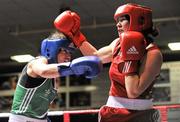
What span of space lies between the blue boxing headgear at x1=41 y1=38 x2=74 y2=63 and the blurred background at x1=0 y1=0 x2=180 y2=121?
13.4ft

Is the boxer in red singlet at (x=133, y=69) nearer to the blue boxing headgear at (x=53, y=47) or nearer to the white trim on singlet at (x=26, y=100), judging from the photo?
the blue boxing headgear at (x=53, y=47)

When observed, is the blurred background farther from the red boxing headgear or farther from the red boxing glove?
the red boxing headgear

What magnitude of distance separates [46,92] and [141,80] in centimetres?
85

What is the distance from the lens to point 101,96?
36.2ft

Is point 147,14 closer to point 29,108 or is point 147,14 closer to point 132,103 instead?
point 132,103

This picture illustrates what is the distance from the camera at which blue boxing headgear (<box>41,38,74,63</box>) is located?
2627 millimetres

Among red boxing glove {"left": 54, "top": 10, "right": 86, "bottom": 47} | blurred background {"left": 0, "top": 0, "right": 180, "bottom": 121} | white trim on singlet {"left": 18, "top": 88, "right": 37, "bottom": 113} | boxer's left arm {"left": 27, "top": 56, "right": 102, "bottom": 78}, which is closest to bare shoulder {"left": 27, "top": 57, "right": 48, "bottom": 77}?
boxer's left arm {"left": 27, "top": 56, "right": 102, "bottom": 78}

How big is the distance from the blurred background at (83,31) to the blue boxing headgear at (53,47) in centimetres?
408

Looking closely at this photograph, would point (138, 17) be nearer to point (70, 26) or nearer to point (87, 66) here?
point (87, 66)

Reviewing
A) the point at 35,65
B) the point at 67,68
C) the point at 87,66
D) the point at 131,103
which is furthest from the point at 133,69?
the point at 35,65

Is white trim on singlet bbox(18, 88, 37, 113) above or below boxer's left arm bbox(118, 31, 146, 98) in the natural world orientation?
below

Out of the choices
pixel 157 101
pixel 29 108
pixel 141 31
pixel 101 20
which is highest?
pixel 101 20

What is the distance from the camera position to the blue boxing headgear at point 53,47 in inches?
103

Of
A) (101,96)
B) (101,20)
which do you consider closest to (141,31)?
(101,20)
